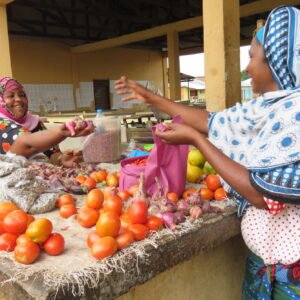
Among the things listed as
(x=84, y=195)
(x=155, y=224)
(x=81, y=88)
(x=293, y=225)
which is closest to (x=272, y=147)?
(x=293, y=225)

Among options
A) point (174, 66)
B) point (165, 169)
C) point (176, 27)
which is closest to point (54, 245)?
point (165, 169)

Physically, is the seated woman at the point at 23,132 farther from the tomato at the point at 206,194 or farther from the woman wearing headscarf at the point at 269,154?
the woman wearing headscarf at the point at 269,154

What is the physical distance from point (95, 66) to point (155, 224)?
12.4m

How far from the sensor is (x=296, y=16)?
116 cm

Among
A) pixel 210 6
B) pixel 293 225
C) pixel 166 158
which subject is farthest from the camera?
pixel 210 6

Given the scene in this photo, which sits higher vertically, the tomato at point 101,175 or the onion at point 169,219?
the tomato at point 101,175

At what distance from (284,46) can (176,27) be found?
29.3ft

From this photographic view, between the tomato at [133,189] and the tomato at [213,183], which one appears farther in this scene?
the tomato at [213,183]

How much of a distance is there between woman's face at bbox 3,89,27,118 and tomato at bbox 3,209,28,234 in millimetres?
1505

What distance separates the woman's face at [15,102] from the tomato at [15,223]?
151 centimetres

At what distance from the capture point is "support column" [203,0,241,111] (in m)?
2.48

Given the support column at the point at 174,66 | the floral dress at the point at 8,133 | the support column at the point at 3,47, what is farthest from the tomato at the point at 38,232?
the support column at the point at 174,66

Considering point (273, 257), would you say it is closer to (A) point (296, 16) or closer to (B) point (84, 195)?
(A) point (296, 16)

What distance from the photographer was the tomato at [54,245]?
1.22 m
